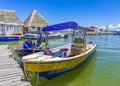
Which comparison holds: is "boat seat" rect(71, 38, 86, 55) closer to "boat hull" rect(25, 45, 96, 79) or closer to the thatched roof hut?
"boat hull" rect(25, 45, 96, 79)

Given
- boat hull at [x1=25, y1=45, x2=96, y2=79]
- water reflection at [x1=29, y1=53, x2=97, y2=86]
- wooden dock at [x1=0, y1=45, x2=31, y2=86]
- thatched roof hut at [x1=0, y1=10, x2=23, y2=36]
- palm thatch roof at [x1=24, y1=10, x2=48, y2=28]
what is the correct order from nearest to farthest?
wooden dock at [x1=0, y1=45, x2=31, y2=86], boat hull at [x1=25, y1=45, x2=96, y2=79], water reflection at [x1=29, y1=53, x2=97, y2=86], thatched roof hut at [x1=0, y1=10, x2=23, y2=36], palm thatch roof at [x1=24, y1=10, x2=48, y2=28]

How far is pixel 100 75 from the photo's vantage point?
430 inches

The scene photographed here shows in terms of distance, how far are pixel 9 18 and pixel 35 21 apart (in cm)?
656

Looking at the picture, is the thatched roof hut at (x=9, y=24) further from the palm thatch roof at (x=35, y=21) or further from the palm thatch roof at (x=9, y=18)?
the palm thatch roof at (x=35, y=21)

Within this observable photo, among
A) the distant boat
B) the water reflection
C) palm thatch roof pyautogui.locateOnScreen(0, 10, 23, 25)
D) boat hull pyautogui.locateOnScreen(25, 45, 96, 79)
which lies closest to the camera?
boat hull pyautogui.locateOnScreen(25, 45, 96, 79)

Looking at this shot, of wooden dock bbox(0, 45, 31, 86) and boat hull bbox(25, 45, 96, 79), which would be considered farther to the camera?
boat hull bbox(25, 45, 96, 79)

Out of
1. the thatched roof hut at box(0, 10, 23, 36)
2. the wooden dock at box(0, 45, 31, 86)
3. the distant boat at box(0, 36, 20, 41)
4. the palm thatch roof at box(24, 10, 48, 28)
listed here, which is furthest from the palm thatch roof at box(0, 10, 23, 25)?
the wooden dock at box(0, 45, 31, 86)

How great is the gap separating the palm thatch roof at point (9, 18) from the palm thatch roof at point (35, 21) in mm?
2934

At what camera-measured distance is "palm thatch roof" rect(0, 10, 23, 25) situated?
126 ft

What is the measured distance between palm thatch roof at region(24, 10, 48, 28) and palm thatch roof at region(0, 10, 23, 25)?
293cm

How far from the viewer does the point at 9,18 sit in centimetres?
3925

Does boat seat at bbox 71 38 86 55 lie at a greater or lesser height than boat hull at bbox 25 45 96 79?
greater

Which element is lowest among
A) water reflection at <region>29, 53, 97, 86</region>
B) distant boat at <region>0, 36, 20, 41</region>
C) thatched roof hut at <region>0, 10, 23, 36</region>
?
water reflection at <region>29, 53, 97, 86</region>

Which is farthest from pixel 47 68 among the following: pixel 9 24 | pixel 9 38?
pixel 9 24
